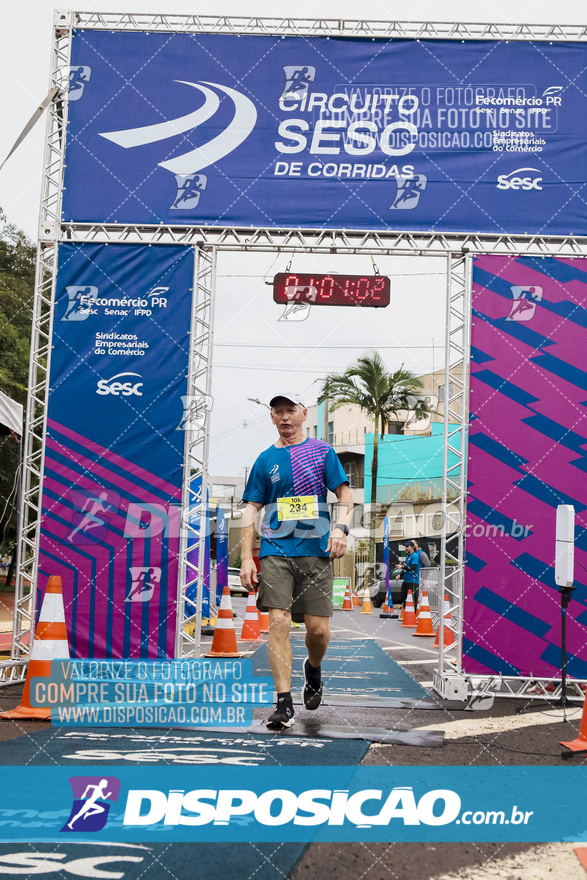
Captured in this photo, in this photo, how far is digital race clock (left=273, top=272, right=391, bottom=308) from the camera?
902 centimetres

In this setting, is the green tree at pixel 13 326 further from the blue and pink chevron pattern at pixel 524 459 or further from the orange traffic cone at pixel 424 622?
the blue and pink chevron pattern at pixel 524 459

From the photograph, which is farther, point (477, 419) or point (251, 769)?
point (477, 419)

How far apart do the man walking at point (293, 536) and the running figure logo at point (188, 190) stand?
3505mm

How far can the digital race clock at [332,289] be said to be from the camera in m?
9.02

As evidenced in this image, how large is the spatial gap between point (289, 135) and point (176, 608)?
4911 millimetres

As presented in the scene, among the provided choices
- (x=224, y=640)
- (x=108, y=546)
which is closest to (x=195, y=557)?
(x=224, y=640)

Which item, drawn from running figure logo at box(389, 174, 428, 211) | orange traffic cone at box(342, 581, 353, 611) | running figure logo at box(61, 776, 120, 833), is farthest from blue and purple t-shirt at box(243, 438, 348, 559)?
orange traffic cone at box(342, 581, 353, 611)

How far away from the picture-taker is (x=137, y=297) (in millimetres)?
8898

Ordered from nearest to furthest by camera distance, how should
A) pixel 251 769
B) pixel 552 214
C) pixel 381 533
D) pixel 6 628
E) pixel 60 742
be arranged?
pixel 251 769, pixel 60 742, pixel 552 214, pixel 6 628, pixel 381 533

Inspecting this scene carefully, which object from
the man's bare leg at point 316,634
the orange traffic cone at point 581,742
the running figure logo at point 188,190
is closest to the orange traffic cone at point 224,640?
the man's bare leg at point 316,634

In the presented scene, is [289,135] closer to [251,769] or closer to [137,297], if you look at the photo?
[137,297]

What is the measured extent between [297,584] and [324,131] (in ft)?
16.4

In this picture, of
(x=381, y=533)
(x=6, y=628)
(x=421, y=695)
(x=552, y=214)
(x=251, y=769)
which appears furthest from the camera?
(x=381, y=533)

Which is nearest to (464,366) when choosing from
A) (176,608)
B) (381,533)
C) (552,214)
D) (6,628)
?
(552,214)
